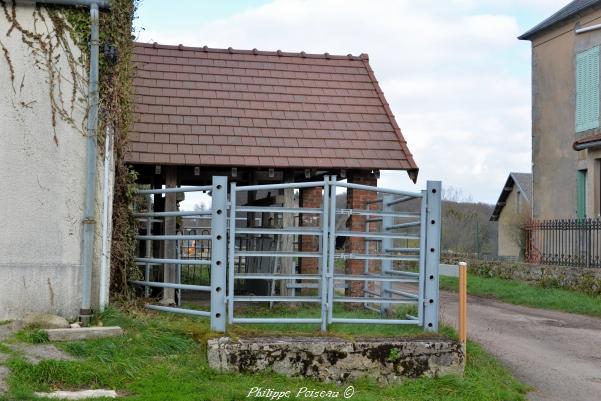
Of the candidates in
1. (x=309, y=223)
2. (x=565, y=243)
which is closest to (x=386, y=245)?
(x=309, y=223)

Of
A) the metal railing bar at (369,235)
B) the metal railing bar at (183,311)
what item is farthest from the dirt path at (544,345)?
the metal railing bar at (183,311)

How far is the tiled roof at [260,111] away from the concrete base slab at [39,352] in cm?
529

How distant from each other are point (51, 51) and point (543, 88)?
58.9 feet

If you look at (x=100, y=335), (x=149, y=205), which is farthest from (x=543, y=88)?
(x=100, y=335)

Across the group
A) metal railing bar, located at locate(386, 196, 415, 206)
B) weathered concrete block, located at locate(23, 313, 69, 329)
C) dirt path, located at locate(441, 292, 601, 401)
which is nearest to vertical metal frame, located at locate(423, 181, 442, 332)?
metal railing bar, located at locate(386, 196, 415, 206)

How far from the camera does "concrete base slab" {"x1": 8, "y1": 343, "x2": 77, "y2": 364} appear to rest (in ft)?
24.5

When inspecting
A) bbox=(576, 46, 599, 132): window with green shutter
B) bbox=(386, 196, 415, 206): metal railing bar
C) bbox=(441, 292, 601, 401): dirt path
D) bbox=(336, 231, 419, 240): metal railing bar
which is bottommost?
bbox=(441, 292, 601, 401): dirt path

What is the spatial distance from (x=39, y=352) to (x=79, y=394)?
111 centimetres

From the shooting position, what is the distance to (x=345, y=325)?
9.41 metres

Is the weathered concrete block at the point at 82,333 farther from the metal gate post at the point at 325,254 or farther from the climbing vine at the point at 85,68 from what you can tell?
the metal gate post at the point at 325,254

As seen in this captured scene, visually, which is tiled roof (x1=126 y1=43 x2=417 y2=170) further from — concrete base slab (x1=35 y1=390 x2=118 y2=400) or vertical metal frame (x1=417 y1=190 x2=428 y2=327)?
concrete base slab (x1=35 y1=390 x2=118 y2=400)

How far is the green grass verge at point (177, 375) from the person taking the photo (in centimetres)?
704

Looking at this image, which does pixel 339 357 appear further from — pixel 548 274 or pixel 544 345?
pixel 548 274

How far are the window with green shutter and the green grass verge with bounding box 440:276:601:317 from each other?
496cm
